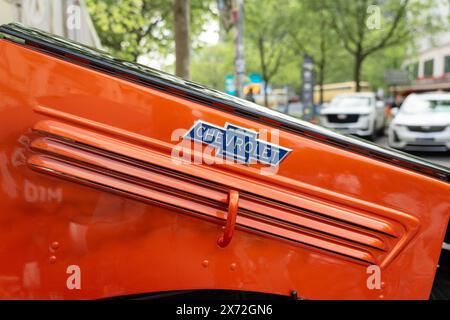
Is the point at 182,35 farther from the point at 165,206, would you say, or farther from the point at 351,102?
the point at 165,206

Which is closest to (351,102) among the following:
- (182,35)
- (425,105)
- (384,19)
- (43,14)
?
(425,105)

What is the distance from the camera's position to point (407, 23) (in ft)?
76.2

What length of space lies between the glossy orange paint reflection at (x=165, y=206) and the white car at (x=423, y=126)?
9383mm

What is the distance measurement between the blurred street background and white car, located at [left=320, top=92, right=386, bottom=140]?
0.03 meters

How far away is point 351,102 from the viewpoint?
1548 centimetres

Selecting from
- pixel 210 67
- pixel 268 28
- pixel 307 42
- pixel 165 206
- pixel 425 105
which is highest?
pixel 210 67

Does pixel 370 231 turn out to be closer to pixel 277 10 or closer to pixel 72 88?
pixel 72 88

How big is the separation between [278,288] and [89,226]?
2.58 ft

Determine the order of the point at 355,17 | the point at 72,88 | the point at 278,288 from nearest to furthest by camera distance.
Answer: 1. the point at 72,88
2. the point at 278,288
3. the point at 355,17

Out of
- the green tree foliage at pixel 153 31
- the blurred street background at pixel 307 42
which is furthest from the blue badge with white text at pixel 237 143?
the green tree foliage at pixel 153 31

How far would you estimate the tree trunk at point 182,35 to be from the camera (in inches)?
372

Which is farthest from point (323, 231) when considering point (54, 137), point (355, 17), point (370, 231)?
point (355, 17)

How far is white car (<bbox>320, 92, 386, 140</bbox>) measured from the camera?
14.2 m

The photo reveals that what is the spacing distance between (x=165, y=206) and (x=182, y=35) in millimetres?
8526
